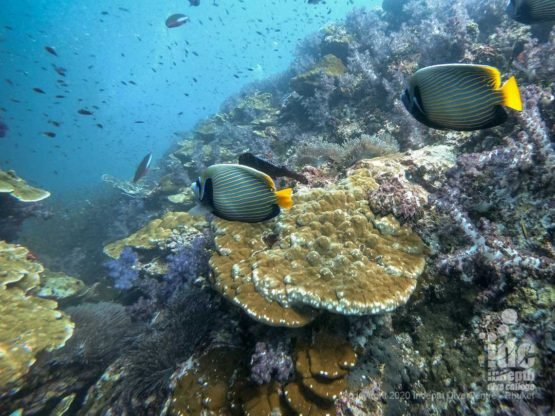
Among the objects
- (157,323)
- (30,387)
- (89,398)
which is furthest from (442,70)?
(30,387)

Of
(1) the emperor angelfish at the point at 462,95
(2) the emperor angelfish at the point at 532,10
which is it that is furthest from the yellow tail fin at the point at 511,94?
(2) the emperor angelfish at the point at 532,10

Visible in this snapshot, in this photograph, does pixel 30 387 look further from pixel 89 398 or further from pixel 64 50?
pixel 64 50

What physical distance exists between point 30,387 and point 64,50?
9546 centimetres

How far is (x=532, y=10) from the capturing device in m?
2.83

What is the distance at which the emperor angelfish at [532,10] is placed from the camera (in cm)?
275

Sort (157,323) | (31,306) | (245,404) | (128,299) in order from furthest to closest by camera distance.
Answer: (128,299) → (31,306) → (157,323) → (245,404)

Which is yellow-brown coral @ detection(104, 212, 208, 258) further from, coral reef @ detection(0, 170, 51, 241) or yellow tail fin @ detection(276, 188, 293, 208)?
yellow tail fin @ detection(276, 188, 293, 208)

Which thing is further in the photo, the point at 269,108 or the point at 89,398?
the point at 269,108

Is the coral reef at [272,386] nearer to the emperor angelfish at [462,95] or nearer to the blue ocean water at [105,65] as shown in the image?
the emperor angelfish at [462,95]

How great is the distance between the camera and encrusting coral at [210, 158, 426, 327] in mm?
2742

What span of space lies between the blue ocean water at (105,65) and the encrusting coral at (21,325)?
30.5ft

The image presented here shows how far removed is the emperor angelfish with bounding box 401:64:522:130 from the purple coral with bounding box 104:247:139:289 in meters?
6.42

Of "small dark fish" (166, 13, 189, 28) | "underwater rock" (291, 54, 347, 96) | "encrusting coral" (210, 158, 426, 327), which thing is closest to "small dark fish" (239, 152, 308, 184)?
"encrusting coral" (210, 158, 426, 327)

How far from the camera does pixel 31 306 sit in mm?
5340
